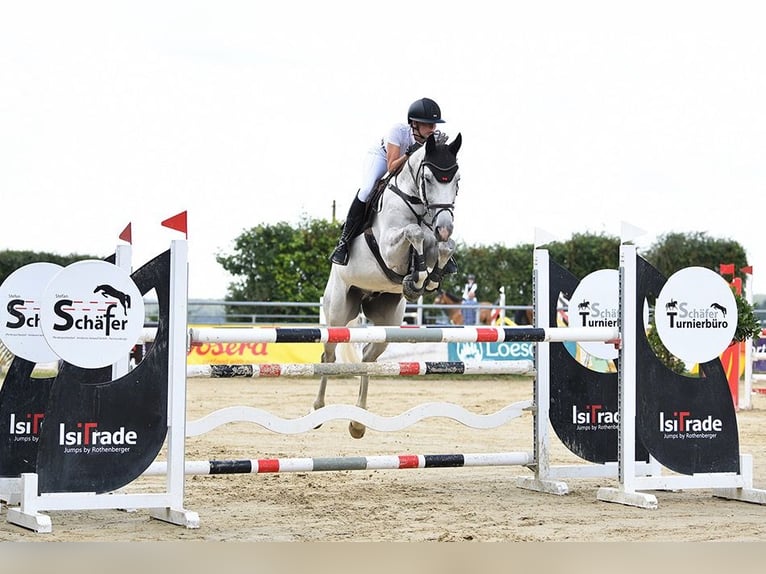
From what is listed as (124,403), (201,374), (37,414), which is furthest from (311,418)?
(37,414)

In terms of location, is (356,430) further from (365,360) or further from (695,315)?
(695,315)

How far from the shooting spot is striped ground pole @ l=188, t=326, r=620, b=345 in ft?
15.8

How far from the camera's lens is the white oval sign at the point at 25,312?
196 inches

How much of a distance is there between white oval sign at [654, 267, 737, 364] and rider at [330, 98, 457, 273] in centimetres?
119

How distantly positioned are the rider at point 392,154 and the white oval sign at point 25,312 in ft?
6.25

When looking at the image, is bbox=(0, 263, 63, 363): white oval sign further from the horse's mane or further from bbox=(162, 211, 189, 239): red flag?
the horse's mane

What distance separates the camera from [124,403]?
4.68 metres

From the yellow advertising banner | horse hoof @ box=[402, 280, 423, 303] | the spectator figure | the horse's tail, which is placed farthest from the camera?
the spectator figure

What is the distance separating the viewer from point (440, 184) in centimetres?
558

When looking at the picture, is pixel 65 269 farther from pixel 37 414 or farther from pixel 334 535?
pixel 334 535

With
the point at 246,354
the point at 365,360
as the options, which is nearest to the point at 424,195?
the point at 365,360

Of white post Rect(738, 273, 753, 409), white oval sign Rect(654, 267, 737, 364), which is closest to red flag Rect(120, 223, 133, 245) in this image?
white oval sign Rect(654, 267, 737, 364)

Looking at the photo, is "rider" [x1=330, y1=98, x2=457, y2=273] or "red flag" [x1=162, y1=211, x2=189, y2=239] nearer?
"red flag" [x1=162, y1=211, x2=189, y2=239]

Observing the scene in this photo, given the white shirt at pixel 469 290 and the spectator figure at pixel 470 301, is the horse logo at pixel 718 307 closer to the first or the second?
the spectator figure at pixel 470 301
